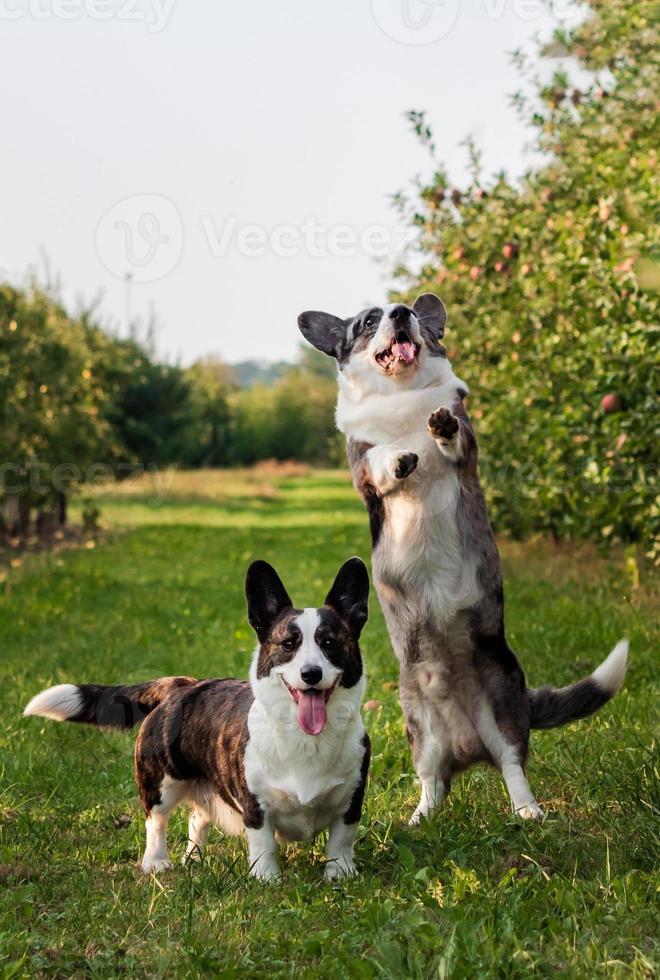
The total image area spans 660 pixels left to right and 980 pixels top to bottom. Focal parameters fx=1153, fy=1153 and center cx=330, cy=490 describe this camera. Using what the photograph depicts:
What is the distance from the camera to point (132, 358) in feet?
99.2

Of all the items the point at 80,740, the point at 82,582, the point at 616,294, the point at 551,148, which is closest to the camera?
the point at 80,740

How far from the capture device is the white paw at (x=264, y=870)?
4.14 meters

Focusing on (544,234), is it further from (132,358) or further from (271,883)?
(132,358)

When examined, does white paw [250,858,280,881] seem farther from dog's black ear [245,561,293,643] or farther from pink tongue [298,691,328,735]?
dog's black ear [245,561,293,643]

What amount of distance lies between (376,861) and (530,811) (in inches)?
27.0

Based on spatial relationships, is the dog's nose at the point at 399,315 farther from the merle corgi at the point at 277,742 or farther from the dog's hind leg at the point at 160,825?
the dog's hind leg at the point at 160,825

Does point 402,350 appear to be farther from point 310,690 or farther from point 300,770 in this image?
point 300,770

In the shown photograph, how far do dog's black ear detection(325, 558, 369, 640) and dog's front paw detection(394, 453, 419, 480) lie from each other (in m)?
0.39

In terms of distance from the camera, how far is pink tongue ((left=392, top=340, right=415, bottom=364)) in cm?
475

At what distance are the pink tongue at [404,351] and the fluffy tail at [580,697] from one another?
1512 mm

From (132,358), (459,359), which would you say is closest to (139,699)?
(459,359)

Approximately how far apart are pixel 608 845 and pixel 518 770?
0.59 meters

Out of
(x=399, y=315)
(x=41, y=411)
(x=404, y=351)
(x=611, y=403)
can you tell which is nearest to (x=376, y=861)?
(x=404, y=351)

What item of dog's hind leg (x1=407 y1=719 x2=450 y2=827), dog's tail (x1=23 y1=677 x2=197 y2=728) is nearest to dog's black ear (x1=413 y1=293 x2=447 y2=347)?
dog's hind leg (x1=407 y1=719 x2=450 y2=827)
